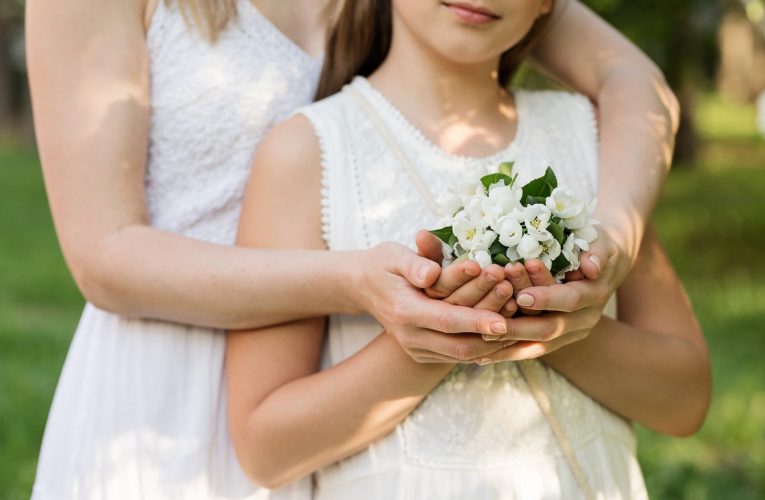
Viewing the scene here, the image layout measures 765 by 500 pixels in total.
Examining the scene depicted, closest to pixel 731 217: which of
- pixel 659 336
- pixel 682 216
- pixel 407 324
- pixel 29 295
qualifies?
pixel 682 216

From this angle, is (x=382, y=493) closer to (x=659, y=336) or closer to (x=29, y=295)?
(x=659, y=336)

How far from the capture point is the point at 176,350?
2.48m

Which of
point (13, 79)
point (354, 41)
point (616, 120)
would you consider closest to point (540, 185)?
point (616, 120)

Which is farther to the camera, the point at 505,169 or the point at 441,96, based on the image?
the point at 441,96

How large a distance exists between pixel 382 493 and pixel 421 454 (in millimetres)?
119

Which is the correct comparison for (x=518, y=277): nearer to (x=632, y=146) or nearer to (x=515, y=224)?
(x=515, y=224)

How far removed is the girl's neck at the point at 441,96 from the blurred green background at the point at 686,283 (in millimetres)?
1794

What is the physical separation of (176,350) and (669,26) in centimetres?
731

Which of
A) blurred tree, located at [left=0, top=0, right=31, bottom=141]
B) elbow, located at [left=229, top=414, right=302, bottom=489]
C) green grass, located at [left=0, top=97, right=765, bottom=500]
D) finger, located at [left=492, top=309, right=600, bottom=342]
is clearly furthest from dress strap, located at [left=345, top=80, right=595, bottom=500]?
blurred tree, located at [left=0, top=0, right=31, bottom=141]

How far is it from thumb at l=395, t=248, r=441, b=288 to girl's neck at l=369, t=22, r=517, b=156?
1.97 feet

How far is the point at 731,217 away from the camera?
11117mm

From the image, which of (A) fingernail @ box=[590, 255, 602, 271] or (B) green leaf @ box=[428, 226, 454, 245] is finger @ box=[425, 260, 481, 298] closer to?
(B) green leaf @ box=[428, 226, 454, 245]

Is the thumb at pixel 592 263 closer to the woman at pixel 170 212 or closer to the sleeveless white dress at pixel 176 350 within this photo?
the woman at pixel 170 212

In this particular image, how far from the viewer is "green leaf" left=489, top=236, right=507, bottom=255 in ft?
6.41
